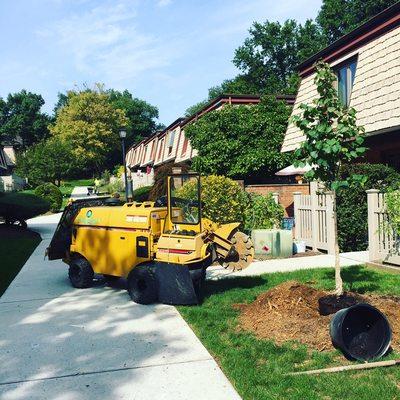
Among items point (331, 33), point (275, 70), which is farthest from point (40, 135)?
point (331, 33)

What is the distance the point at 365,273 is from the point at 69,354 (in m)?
5.64

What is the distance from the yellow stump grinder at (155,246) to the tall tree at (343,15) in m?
51.0

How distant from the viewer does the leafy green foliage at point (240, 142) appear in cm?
1866

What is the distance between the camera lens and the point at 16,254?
1316cm

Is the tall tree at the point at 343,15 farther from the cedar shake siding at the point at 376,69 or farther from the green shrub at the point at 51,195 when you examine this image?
the cedar shake siding at the point at 376,69

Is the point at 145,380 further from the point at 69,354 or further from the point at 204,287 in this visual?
the point at 204,287

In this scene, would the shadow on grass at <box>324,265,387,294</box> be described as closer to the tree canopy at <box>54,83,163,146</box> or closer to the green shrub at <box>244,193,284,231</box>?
the green shrub at <box>244,193,284,231</box>

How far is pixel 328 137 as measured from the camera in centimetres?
581

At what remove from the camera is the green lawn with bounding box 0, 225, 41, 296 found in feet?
33.0

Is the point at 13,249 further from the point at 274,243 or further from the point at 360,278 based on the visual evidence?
the point at 360,278

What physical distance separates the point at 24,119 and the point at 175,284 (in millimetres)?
85958

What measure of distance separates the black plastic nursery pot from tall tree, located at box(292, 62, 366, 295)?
113cm

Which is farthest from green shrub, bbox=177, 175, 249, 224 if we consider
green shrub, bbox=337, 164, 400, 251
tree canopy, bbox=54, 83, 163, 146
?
tree canopy, bbox=54, 83, 163, 146

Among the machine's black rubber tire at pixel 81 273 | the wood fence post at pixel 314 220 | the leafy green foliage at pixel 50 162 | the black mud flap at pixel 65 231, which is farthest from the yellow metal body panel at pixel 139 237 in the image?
the leafy green foliage at pixel 50 162
